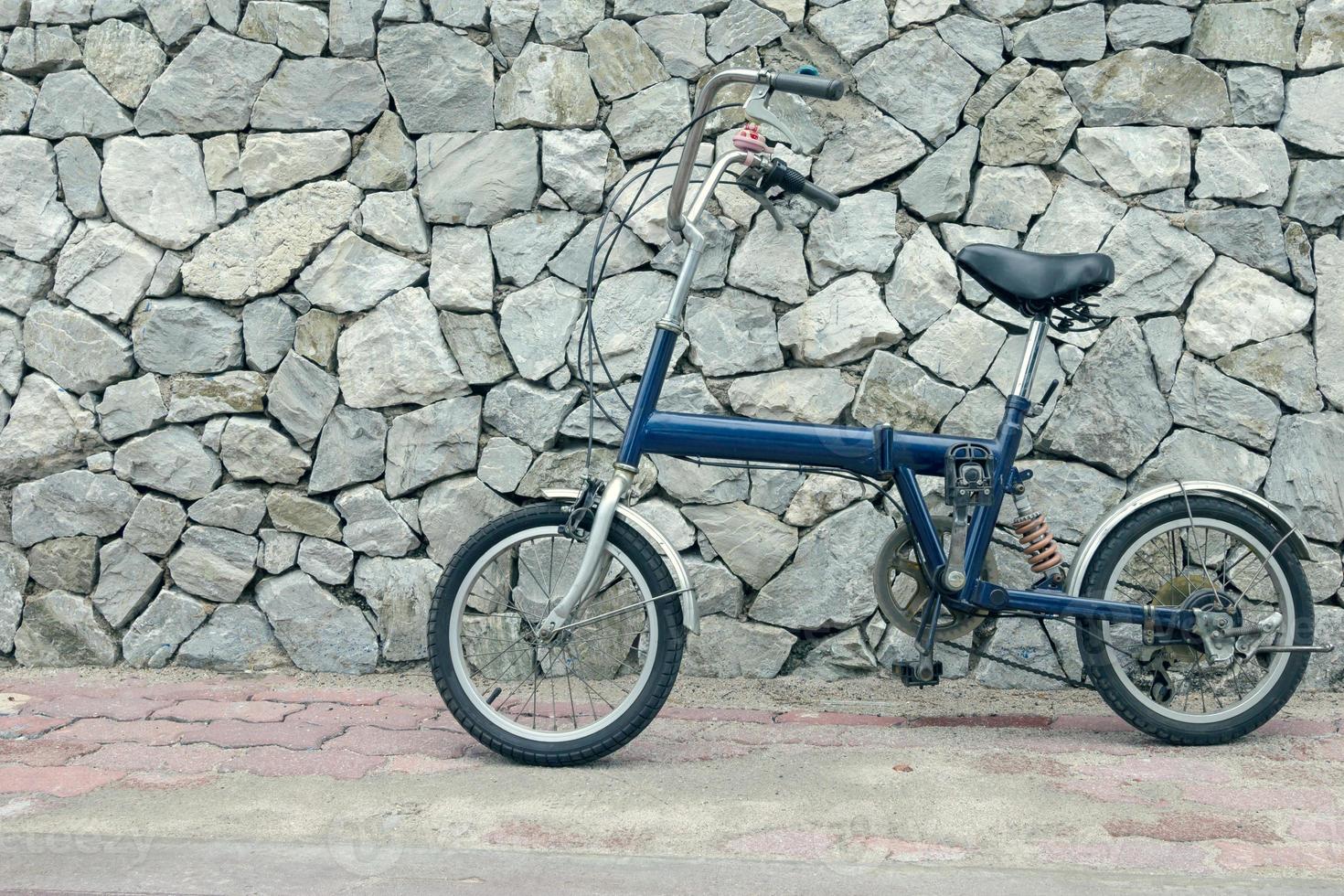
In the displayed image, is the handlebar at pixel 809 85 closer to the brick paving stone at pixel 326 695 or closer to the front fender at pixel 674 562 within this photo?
the front fender at pixel 674 562

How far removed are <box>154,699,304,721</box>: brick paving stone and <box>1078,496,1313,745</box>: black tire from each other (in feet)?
7.23

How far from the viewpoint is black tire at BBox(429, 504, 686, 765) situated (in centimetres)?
280

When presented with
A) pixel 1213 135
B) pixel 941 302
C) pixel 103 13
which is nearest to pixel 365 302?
pixel 103 13

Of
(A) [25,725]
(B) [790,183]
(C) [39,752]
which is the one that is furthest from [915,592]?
(A) [25,725]

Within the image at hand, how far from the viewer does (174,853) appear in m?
2.28

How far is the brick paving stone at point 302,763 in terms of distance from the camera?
2.73 meters

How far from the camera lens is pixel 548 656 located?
3133 mm

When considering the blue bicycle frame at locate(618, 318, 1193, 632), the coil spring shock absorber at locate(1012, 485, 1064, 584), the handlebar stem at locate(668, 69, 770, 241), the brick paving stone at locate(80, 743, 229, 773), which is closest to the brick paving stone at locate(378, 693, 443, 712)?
the brick paving stone at locate(80, 743, 229, 773)

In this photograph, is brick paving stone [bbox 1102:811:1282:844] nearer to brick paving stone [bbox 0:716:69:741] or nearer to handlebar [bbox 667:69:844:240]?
handlebar [bbox 667:69:844:240]

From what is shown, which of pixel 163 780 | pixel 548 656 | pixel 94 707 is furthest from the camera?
pixel 94 707

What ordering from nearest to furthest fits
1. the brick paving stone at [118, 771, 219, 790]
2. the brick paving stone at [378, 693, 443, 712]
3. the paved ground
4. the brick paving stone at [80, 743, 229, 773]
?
the paved ground
the brick paving stone at [118, 771, 219, 790]
the brick paving stone at [80, 743, 229, 773]
the brick paving stone at [378, 693, 443, 712]

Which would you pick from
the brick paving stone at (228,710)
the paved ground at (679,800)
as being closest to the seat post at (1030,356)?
the paved ground at (679,800)

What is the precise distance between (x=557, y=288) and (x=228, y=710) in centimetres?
155

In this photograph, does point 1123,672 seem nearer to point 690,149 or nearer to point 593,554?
point 593,554
